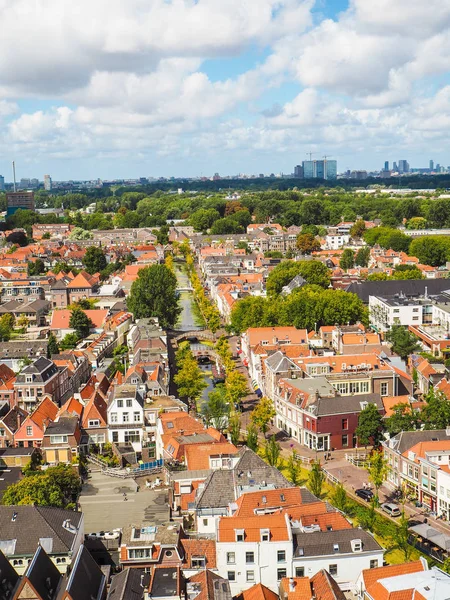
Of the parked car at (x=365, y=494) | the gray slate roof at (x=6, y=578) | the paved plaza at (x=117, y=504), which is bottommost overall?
the parked car at (x=365, y=494)

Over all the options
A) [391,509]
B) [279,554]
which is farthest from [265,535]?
[391,509]

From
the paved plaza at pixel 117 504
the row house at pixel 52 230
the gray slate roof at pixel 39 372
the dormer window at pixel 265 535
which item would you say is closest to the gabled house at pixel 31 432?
the paved plaza at pixel 117 504

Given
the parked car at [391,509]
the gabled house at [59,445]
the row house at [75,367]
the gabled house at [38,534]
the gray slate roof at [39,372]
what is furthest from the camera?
the row house at [75,367]

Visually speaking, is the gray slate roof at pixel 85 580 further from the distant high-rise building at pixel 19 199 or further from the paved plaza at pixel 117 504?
the distant high-rise building at pixel 19 199

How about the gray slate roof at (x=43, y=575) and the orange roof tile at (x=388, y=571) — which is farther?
the orange roof tile at (x=388, y=571)

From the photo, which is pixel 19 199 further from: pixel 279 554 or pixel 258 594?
pixel 258 594

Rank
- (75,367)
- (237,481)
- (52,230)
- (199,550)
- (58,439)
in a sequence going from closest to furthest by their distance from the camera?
(199,550) < (237,481) < (58,439) < (75,367) < (52,230)

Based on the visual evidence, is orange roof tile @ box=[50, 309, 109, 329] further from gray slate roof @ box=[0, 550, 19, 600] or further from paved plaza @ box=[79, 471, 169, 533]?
gray slate roof @ box=[0, 550, 19, 600]
